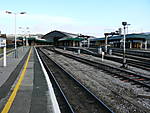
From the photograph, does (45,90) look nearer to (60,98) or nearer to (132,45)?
(60,98)

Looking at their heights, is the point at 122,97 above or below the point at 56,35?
below

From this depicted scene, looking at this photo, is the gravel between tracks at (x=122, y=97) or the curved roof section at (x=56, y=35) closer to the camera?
the gravel between tracks at (x=122, y=97)

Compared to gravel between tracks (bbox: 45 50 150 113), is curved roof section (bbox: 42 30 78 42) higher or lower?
higher

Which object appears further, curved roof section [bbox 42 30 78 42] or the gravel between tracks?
curved roof section [bbox 42 30 78 42]

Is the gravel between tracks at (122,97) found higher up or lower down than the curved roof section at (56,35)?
lower down

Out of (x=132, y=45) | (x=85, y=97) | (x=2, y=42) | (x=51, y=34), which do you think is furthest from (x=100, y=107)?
(x=51, y=34)

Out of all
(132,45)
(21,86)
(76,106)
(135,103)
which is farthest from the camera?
(132,45)

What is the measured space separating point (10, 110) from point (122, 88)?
7631mm

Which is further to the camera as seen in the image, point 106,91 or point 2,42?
point 2,42

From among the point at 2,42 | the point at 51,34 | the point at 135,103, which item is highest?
the point at 51,34

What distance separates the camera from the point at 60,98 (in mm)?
10219

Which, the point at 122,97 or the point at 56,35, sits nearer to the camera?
the point at 122,97

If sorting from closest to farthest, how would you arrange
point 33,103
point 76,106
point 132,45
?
1. point 33,103
2. point 76,106
3. point 132,45

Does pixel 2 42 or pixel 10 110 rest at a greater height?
pixel 2 42
